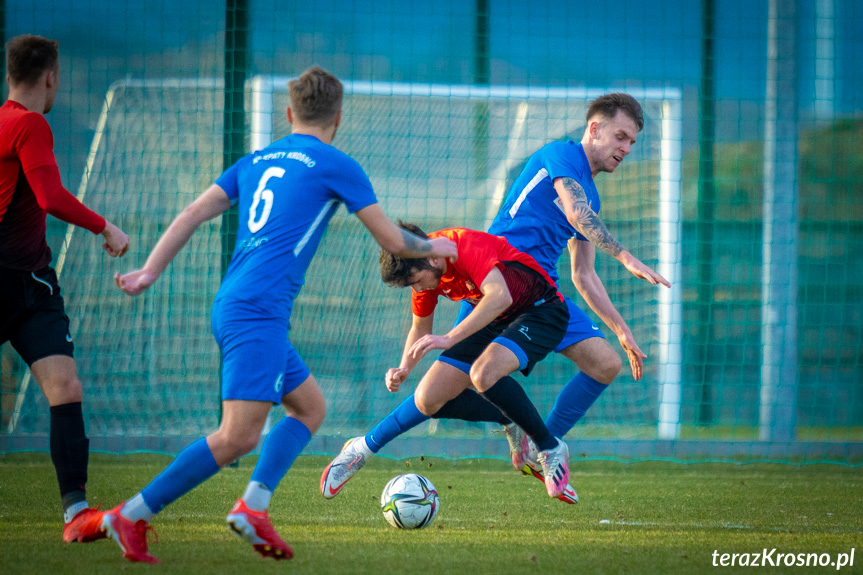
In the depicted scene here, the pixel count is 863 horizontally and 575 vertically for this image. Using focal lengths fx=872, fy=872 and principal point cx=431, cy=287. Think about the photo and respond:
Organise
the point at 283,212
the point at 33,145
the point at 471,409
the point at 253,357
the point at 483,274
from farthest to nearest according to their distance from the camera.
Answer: the point at 471,409 → the point at 483,274 → the point at 33,145 → the point at 283,212 → the point at 253,357

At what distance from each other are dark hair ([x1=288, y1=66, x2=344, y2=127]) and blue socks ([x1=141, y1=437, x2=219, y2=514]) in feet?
4.02

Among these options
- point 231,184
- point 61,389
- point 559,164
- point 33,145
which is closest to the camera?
point 231,184

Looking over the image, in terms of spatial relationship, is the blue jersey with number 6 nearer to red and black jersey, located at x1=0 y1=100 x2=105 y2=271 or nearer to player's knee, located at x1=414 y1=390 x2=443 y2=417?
red and black jersey, located at x1=0 y1=100 x2=105 y2=271

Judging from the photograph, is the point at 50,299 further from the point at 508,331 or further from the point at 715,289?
the point at 715,289

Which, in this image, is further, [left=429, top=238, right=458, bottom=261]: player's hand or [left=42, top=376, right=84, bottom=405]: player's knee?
[left=42, top=376, right=84, bottom=405]: player's knee

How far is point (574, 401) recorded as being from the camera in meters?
4.71

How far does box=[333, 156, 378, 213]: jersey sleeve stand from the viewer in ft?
10.1

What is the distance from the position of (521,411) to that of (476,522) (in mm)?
577

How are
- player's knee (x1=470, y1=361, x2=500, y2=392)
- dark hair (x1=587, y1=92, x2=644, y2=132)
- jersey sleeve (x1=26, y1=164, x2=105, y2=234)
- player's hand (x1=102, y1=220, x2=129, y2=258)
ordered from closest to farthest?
jersey sleeve (x1=26, y1=164, x2=105, y2=234) → player's hand (x1=102, y1=220, x2=129, y2=258) → player's knee (x1=470, y1=361, x2=500, y2=392) → dark hair (x1=587, y1=92, x2=644, y2=132)

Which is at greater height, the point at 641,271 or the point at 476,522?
the point at 641,271

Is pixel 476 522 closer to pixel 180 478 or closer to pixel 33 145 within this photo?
pixel 180 478

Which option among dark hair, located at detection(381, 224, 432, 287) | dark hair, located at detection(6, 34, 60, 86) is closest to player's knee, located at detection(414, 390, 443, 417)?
dark hair, located at detection(381, 224, 432, 287)

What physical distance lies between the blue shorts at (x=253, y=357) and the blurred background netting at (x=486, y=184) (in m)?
3.90

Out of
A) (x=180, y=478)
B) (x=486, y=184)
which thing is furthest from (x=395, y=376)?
(x=486, y=184)
